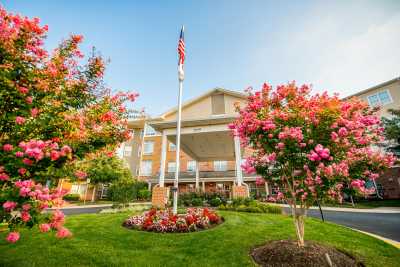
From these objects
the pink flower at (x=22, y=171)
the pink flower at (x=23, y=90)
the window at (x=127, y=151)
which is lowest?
the pink flower at (x=22, y=171)

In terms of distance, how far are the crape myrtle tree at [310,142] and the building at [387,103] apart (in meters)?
20.7

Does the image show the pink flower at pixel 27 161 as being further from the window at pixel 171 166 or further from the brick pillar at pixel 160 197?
the window at pixel 171 166

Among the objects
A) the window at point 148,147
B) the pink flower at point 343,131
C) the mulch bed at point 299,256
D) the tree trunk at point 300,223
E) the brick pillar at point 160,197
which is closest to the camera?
the pink flower at point 343,131

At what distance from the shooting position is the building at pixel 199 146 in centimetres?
1256

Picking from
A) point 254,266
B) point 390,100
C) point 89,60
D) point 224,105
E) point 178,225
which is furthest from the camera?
point 390,100

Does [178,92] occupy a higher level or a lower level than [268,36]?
lower

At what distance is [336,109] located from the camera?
4152 mm

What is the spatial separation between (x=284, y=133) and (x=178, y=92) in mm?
6959

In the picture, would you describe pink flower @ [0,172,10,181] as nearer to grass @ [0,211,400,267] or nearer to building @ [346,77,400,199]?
grass @ [0,211,400,267]

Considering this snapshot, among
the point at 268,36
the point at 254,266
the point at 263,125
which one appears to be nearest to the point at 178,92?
the point at 268,36

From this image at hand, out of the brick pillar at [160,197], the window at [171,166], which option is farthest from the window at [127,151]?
the brick pillar at [160,197]

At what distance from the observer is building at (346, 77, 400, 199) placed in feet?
63.5

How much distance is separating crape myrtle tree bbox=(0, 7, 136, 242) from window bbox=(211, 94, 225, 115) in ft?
35.4

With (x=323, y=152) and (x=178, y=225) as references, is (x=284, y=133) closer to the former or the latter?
(x=323, y=152)
